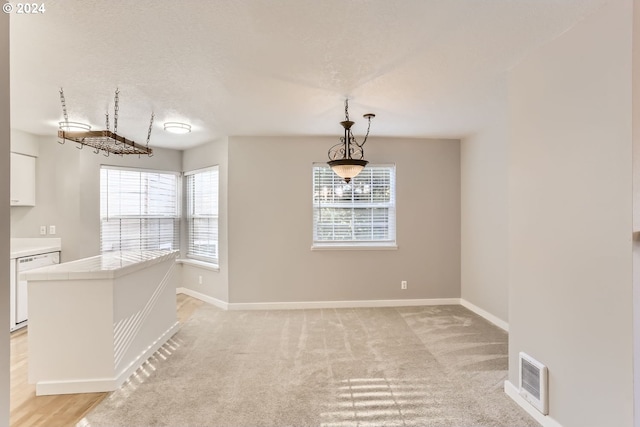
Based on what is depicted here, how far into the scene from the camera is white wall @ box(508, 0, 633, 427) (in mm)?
1620

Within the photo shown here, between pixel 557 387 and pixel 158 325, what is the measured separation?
137 inches

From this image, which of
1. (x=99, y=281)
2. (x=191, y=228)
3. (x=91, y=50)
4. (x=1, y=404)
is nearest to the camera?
(x=1, y=404)

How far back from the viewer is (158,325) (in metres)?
3.42

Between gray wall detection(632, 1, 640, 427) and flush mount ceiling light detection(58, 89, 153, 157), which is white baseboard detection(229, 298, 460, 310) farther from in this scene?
gray wall detection(632, 1, 640, 427)

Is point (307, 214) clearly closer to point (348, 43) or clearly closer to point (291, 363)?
point (291, 363)

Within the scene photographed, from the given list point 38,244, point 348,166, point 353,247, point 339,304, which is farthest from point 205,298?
point 348,166

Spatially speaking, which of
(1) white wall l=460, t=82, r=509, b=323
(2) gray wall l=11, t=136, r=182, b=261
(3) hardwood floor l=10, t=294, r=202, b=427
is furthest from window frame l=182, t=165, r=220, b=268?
(1) white wall l=460, t=82, r=509, b=323

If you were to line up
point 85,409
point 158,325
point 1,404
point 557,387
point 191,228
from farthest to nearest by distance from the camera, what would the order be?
1. point 191,228
2. point 158,325
3. point 85,409
4. point 557,387
5. point 1,404

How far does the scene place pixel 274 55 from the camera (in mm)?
2252

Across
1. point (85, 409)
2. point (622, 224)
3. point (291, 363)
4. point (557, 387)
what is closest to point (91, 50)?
point (85, 409)

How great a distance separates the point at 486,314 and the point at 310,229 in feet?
8.59

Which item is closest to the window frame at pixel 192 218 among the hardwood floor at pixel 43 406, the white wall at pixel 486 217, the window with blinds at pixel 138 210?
the window with blinds at pixel 138 210

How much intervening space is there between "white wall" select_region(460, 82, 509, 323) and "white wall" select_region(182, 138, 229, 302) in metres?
3.51

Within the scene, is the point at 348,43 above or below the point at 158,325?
above
